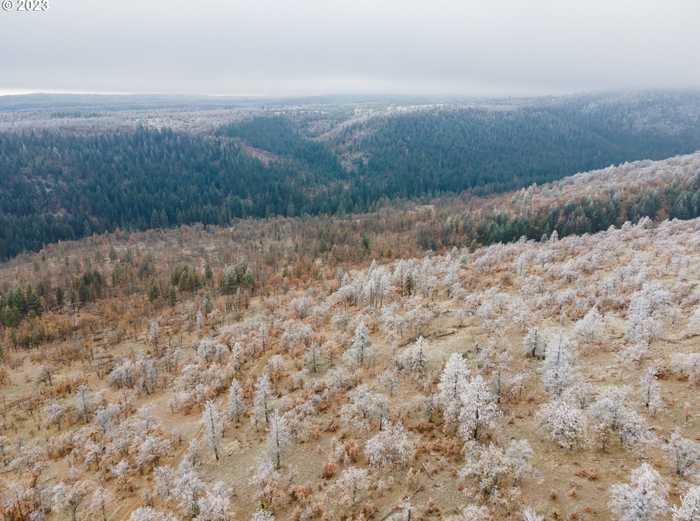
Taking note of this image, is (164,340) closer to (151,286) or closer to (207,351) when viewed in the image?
(207,351)

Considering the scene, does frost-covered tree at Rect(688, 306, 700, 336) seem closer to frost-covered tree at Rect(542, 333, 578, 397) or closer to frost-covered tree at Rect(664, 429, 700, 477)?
frost-covered tree at Rect(542, 333, 578, 397)

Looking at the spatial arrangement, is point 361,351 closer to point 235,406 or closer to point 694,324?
point 235,406

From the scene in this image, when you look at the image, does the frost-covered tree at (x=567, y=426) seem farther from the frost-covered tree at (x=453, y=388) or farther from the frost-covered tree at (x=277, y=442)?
the frost-covered tree at (x=277, y=442)

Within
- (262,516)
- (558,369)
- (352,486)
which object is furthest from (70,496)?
(558,369)

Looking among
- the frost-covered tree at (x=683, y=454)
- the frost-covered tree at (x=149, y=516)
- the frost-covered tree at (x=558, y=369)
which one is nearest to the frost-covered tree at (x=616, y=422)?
the frost-covered tree at (x=683, y=454)

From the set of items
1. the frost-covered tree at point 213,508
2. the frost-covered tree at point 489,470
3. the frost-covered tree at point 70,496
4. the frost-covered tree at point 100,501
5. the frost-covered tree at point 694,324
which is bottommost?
the frost-covered tree at point 70,496
